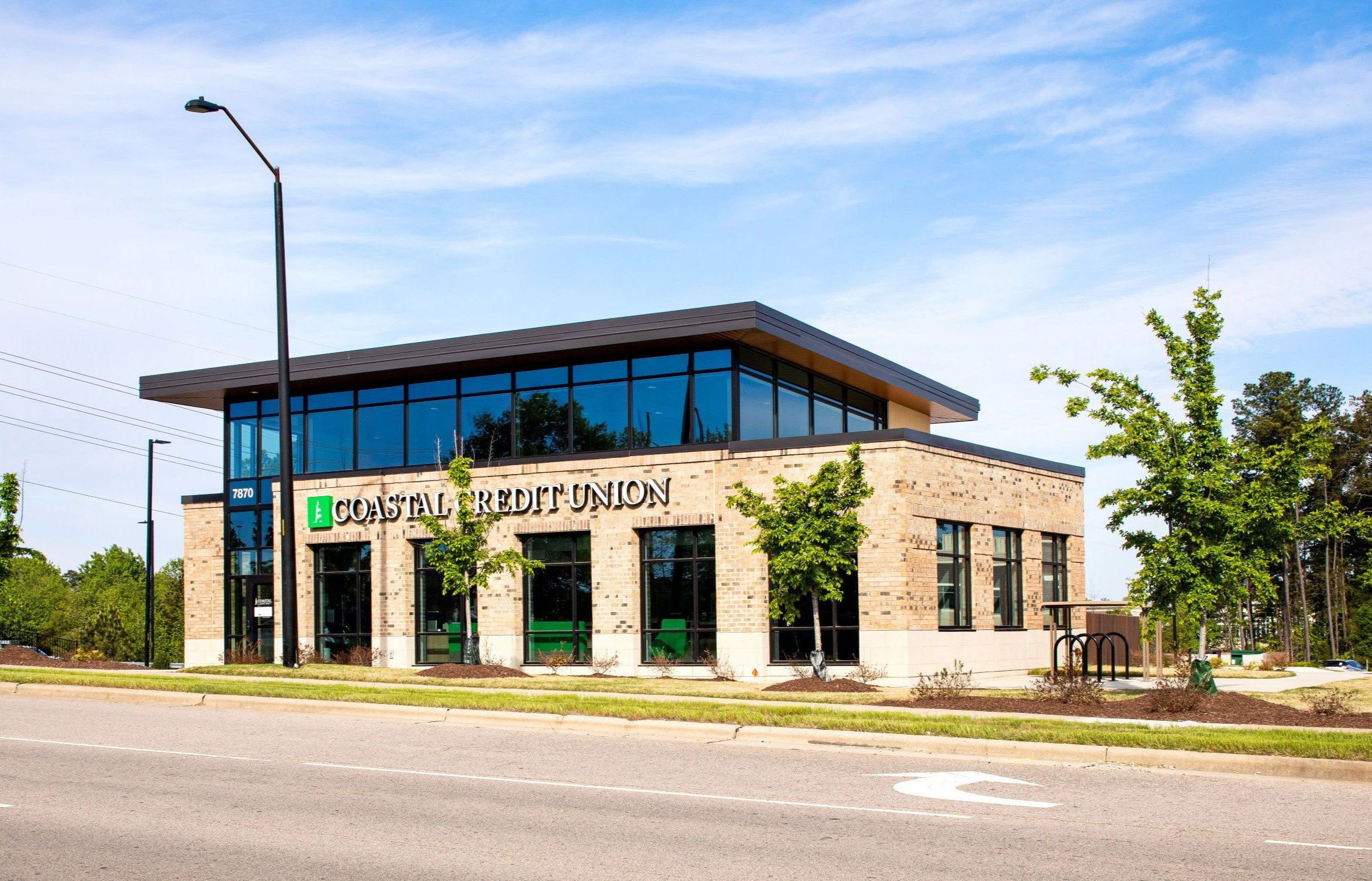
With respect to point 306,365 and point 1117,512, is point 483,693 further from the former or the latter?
point 306,365

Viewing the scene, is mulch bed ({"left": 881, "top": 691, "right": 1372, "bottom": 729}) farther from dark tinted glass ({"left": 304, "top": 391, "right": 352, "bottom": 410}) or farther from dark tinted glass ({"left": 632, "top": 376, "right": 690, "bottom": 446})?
dark tinted glass ({"left": 304, "top": 391, "right": 352, "bottom": 410})

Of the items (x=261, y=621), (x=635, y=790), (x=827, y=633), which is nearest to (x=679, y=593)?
(x=827, y=633)

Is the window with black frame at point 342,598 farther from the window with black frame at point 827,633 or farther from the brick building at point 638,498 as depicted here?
the window with black frame at point 827,633

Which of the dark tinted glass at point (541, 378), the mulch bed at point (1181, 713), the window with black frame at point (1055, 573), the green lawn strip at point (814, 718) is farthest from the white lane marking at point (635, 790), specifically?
the window with black frame at point (1055, 573)

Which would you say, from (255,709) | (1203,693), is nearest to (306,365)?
(255,709)

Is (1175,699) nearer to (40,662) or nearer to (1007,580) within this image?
(1007,580)

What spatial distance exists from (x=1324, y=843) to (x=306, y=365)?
2777cm

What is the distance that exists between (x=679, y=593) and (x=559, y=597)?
122 inches

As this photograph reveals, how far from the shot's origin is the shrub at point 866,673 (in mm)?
24594

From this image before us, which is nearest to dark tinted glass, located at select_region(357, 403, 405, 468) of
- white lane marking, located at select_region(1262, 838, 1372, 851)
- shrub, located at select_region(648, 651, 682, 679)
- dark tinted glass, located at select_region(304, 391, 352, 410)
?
dark tinted glass, located at select_region(304, 391, 352, 410)

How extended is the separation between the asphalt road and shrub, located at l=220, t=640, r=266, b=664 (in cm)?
1796

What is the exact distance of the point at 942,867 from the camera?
8.27 metres

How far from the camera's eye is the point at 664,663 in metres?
27.7

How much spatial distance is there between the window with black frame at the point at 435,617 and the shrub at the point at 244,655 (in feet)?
14.1
